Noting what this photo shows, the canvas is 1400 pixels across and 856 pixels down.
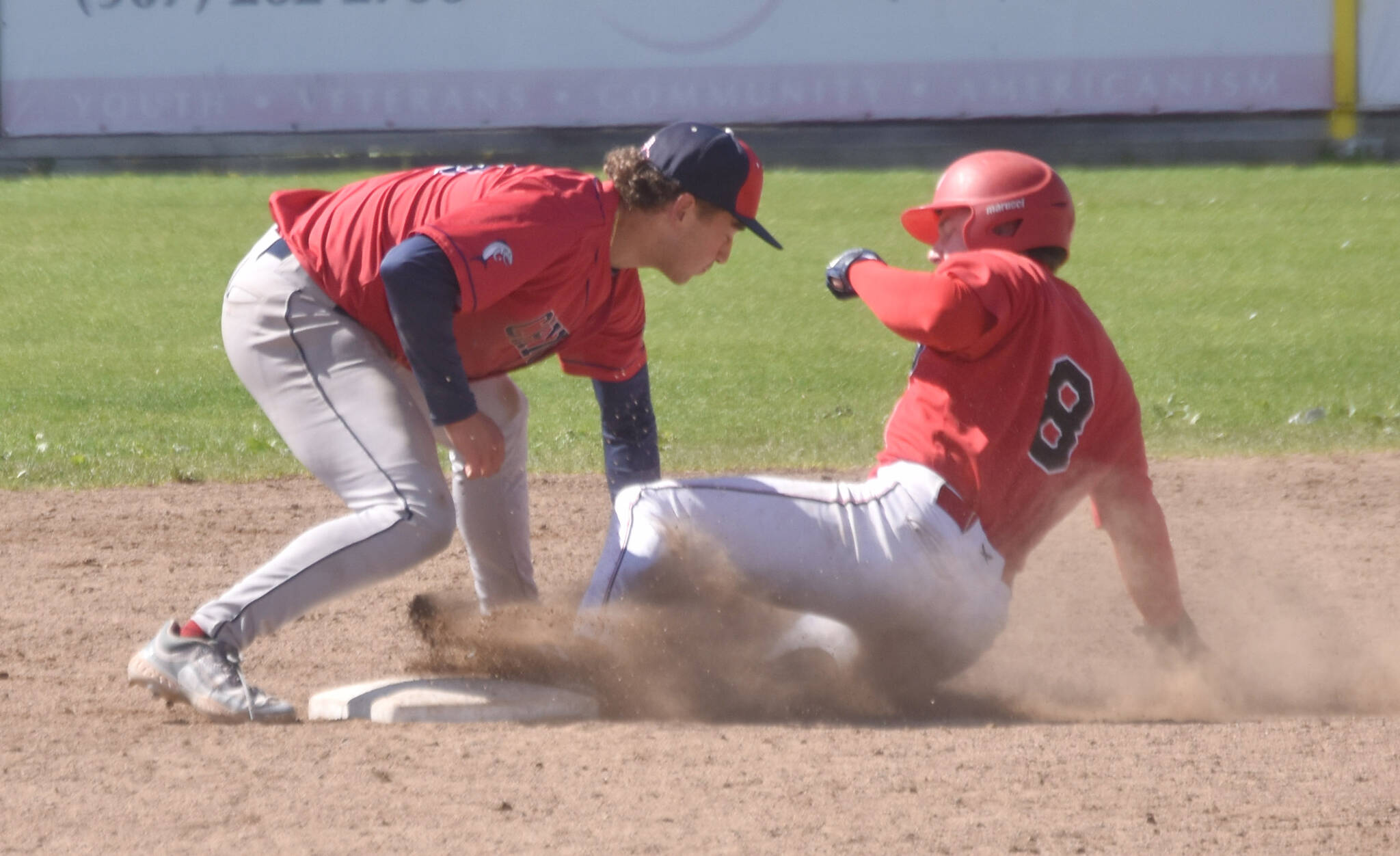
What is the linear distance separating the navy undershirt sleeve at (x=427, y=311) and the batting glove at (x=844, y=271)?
947 millimetres

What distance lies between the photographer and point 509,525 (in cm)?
473

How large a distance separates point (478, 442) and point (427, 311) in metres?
0.36

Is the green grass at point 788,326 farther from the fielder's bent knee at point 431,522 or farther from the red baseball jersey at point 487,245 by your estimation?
the fielder's bent knee at point 431,522

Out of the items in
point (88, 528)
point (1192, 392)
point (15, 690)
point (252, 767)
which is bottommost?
point (1192, 392)

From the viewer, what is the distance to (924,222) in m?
4.40

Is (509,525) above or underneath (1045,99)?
above

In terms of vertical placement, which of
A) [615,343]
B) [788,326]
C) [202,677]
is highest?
[615,343]

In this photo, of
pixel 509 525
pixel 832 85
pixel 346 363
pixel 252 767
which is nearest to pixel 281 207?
pixel 346 363

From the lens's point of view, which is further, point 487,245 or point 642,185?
point 642,185

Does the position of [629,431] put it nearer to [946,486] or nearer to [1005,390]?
[946,486]

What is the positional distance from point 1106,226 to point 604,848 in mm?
13283

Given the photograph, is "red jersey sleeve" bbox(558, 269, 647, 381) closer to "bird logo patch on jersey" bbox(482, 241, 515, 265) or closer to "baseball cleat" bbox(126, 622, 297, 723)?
"bird logo patch on jersey" bbox(482, 241, 515, 265)

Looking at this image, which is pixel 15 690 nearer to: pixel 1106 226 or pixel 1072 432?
pixel 1072 432

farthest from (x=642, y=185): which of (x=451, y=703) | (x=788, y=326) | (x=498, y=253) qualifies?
(x=788, y=326)
